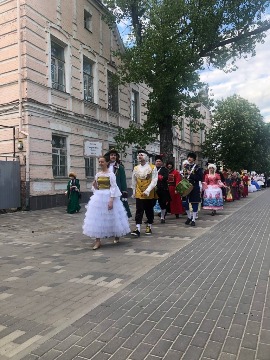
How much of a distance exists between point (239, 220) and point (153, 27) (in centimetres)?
941

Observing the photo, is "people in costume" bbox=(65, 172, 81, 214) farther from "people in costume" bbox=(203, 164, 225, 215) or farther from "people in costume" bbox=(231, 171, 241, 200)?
"people in costume" bbox=(231, 171, 241, 200)

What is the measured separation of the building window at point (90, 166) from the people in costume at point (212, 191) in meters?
7.27

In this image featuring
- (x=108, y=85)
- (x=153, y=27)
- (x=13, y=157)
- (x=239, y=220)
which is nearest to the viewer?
(x=239, y=220)

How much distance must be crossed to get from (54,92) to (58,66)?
1636mm

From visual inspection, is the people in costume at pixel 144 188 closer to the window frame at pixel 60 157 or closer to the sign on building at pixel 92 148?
the window frame at pixel 60 157

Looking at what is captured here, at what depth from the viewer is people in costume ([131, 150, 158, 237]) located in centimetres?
776

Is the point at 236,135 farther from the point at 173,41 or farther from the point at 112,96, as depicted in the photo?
the point at 173,41

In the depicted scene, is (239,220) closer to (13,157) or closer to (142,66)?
(142,66)

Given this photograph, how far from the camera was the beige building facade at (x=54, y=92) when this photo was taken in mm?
13242

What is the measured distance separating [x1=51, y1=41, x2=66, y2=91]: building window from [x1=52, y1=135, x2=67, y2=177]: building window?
2.39 m

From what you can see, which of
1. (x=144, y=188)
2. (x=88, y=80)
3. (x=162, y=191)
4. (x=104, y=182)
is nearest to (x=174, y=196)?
(x=162, y=191)

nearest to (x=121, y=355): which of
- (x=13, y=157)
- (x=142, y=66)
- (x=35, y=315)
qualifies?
(x=35, y=315)

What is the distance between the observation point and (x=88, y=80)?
17938 mm

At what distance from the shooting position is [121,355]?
8.31 ft
